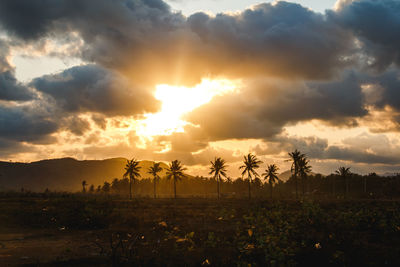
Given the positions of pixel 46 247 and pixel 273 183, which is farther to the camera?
pixel 273 183

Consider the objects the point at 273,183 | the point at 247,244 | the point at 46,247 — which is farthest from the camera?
the point at 273,183

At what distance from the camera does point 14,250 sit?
21812mm

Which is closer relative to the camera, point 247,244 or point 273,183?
point 247,244

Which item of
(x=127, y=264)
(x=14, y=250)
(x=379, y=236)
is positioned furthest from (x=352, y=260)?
(x=14, y=250)

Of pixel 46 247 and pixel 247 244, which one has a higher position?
pixel 247 244

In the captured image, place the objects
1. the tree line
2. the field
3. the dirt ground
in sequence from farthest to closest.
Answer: the tree line → the dirt ground → the field

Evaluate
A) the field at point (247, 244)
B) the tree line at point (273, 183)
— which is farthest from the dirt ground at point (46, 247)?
the tree line at point (273, 183)

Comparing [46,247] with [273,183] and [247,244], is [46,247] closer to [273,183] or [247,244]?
[247,244]

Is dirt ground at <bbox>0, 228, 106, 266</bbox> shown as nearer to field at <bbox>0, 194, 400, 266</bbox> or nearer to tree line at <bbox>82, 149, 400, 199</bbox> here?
field at <bbox>0, 194, 400, 266</bbox>

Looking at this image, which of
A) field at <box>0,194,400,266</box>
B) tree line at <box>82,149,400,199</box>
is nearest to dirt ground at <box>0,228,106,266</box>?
field at <box>0,194,400,266</box>

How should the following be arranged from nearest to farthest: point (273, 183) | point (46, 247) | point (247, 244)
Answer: point (247, 244) → point (46, 247) → point (273, 183)

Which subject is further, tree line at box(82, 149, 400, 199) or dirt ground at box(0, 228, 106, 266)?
tree line at box(82, 149, 400, 199)

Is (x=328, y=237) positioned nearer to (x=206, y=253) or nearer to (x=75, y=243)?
(x=206, y=253)

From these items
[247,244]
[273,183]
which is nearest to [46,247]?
[247,244]
